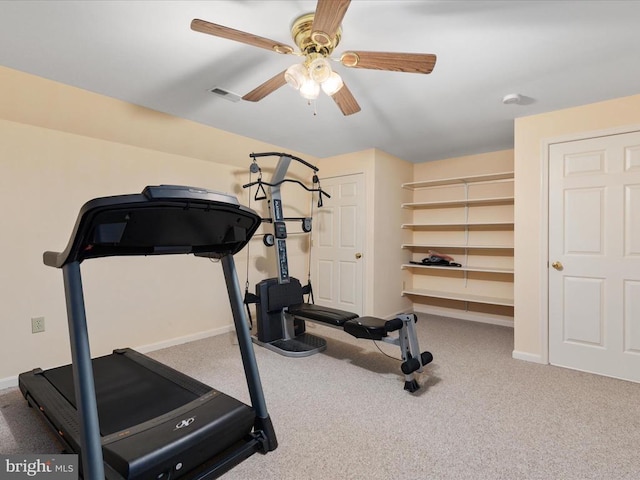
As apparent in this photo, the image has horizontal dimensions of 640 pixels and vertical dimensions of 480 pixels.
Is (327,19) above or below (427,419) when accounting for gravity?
above

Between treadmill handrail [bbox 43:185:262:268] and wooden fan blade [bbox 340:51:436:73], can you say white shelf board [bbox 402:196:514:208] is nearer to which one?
wooden fan blade [bbox 340:51:436:73]

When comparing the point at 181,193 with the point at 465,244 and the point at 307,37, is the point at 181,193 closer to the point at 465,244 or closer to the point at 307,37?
the point at 307,37

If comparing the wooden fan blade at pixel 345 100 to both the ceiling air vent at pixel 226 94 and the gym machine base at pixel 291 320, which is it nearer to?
the ceiling air vent at pixel 226 94

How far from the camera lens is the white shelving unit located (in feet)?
13.5

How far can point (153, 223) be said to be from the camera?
1247mm

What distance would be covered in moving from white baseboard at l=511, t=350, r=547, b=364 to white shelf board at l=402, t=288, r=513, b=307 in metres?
0.81

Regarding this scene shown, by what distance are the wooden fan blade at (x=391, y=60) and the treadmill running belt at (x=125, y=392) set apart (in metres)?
1.99

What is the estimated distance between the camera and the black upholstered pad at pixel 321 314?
9.00 feet

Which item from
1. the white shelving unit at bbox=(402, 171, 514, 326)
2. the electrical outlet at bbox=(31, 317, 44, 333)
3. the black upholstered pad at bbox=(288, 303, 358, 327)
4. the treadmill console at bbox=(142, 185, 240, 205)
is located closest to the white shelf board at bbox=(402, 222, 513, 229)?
the white shelving unit at bbox=(402, 171, 514, 326)

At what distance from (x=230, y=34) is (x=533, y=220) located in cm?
290

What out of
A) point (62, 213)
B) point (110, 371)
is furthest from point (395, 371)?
point (62, 213)

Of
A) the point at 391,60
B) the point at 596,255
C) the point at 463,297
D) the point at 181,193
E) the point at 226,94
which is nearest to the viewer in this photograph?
the point at 181,193

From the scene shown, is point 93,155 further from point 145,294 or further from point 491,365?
point 491,365

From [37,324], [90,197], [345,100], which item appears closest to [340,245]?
[345,100]
